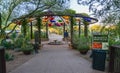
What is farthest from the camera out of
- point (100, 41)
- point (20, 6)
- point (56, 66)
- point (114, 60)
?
point (20, 6)

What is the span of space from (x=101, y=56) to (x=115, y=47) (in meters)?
1.29

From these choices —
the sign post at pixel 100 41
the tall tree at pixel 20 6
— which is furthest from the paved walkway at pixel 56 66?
the tall tree at pixel 20 6

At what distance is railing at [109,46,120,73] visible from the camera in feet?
35.3

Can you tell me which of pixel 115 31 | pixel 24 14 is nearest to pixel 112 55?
pixel 115 31

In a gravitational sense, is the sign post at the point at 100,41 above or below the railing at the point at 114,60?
above

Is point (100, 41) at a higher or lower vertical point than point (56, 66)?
higher

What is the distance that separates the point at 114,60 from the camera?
11352 millimetres

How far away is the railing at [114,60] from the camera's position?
1077 centimetres

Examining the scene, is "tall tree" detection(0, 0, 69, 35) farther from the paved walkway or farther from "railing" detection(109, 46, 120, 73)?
"railing" detection(109, 46, 120, 73)

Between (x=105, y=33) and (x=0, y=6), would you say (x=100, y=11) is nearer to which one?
(x=105, y=33)

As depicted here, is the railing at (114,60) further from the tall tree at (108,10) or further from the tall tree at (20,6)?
the tall tree at (20,6)

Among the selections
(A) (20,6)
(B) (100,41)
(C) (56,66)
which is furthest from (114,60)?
(A) (20,6)

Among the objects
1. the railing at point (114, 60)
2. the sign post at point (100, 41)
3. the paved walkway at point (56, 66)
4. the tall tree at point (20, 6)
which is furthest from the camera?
the tall tree at point (20, 6)

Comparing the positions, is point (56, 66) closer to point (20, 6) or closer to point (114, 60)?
point (114, 60)
